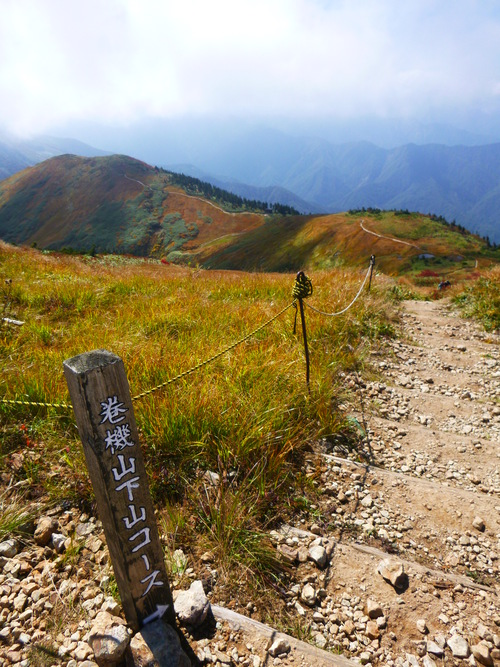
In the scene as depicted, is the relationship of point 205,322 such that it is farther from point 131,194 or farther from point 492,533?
point 131,194

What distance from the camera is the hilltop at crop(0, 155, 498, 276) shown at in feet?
287

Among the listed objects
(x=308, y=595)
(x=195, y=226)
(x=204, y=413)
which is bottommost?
(x=308, y=595)

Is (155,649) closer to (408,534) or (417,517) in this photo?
(408,534)

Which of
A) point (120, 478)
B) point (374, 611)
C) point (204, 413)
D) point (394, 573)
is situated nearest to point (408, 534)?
point (394, 573)

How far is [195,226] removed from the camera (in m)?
134

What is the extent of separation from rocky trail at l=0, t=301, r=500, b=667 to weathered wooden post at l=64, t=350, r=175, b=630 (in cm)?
22

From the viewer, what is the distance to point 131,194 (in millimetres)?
164625

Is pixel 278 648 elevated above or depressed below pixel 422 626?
above

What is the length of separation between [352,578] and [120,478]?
1991mm

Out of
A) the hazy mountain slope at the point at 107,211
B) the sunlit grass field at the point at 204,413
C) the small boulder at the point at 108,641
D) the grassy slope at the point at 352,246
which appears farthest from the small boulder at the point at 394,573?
the hazy mountain slope at the point at 107,211

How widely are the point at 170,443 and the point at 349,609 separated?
72.8 inches

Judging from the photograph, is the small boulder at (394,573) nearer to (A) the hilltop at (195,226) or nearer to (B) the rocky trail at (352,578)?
(B) the rocky trail at (352,578)

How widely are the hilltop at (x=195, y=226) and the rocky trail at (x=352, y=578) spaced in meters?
53.1

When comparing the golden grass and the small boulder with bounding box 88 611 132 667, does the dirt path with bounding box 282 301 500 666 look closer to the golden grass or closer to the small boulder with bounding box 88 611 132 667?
the golden grass
